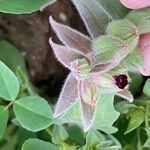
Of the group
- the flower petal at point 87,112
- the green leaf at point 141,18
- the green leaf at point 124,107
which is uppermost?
the green leaf at point 141,18

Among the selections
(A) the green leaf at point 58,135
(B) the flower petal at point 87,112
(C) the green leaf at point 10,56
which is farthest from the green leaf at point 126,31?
(C) the green leaf at point 10,56

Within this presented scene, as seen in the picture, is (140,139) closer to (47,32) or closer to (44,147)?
(44,147)

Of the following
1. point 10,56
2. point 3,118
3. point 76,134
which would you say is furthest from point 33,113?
point 10,56

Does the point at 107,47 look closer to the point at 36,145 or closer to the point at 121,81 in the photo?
the point at 121,81

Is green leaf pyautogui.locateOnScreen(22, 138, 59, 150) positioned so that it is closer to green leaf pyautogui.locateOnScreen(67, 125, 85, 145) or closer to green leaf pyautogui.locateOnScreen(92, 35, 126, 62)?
green leaf pyautogui.locateOnScreen(67, 125, 85, 145)

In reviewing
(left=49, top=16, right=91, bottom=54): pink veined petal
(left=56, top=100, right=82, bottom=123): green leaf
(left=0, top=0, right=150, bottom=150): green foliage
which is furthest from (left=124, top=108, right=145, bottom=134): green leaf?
(left=49, top=16, right=91, bottom=54): pink veined petal

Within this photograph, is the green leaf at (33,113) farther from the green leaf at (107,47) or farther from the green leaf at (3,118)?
the green leaf at (107,47)
